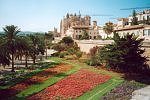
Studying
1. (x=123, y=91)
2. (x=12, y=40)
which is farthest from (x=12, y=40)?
(x=123, y=91)

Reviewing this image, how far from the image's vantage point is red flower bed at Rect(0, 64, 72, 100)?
105ft

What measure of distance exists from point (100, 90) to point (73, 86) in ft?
12.9

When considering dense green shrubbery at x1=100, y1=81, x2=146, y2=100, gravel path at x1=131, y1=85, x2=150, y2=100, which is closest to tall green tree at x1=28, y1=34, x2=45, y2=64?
dense green shrubbery at x1=100, y1=81, x2=146, y2=100

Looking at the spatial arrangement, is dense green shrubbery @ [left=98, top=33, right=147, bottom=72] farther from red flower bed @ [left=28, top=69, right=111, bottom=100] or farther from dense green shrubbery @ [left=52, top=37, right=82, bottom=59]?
dense green shrubbery @ [left=52, top=37, right=82, bottom=59]

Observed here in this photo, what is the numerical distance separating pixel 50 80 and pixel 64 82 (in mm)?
2548

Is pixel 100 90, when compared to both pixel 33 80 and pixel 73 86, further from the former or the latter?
pixel 33 80

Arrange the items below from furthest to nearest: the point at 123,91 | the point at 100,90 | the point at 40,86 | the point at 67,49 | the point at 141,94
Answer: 1. the point at 67,49
2. the point at 40,86
3. the point at 100,90
4. the point at 123,91
5. the point at 141,94

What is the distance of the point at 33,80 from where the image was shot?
124ft

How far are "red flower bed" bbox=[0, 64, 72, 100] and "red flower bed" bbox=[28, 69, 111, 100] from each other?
3097mm

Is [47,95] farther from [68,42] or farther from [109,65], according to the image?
[68,42]

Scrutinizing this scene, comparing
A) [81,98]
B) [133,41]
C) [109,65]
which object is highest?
[133,41]

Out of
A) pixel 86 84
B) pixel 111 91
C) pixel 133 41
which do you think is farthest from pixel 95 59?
pixel 111 91

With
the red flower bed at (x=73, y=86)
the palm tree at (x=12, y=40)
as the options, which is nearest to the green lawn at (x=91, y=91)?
the red flower bed at (x=73, y=86)

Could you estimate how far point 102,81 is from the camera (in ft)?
120
